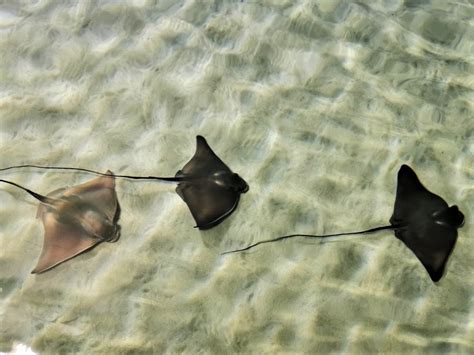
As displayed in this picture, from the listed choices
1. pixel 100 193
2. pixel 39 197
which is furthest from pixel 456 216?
pixel 39 197

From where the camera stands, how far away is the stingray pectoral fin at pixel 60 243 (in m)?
2.79

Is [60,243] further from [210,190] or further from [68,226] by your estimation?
[210,190]

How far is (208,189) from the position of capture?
9.97 feet

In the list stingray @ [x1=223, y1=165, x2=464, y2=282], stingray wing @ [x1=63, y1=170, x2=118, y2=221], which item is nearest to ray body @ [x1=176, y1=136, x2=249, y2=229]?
stingray @ [x1=223, y1=165, x2=464, y2=282]

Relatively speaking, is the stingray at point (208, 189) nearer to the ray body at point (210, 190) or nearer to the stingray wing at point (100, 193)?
the ray body at point (210, 190)

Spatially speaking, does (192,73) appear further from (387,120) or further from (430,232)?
(430,232)

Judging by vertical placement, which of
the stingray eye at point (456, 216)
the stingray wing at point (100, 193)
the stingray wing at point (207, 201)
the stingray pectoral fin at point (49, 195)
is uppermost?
the stingray eye at point (456, 216)

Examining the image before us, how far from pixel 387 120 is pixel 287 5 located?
4.80ft

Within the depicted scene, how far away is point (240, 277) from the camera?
2.82 meters

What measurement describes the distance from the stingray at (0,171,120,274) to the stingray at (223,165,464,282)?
88 centimetres

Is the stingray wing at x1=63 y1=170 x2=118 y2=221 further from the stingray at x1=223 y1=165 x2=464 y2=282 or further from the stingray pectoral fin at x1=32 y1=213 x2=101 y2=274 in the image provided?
the stingray at x1=223 y1=165 x2=464 y2=282

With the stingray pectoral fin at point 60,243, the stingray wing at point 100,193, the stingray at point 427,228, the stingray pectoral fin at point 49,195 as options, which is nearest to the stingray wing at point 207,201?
the stingray at point 427,228

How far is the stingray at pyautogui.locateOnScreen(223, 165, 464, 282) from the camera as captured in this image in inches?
111

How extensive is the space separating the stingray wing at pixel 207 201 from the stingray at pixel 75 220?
50 centimetres
